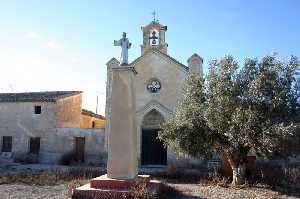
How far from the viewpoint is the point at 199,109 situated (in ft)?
46.6

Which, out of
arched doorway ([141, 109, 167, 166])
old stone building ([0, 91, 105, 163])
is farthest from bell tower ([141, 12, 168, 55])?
old stone building ([0, 91, 105, 163])

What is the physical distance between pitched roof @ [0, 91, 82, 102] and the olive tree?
14.7 meters

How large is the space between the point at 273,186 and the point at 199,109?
12.6 ft

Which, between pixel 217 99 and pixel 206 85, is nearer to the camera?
pixel 217 99

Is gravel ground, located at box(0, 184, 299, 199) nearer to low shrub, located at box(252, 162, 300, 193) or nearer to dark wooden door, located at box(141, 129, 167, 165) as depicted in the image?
low shrub, located at box(252, 162, 300, 193)

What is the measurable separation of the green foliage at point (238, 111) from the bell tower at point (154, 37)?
1058 cm

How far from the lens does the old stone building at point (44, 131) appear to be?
2589 centimetres

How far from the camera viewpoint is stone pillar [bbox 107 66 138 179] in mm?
10820

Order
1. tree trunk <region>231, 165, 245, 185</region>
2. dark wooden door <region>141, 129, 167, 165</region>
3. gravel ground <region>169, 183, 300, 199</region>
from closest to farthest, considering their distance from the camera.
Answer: gravel ground <region>169, 183, 300, 199</region> → tree trunk <region>231, 165, 245, 185</region> → dark wooden door <region>141, 129, 167, 165</region>

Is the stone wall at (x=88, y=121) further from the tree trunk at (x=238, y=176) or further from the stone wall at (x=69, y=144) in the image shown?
the tree trunk at (x=238, y=176)

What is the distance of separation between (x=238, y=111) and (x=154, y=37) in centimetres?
1416

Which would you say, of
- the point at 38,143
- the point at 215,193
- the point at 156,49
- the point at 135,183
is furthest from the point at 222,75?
the point at 38,143

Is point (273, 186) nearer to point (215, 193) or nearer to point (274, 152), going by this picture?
point (274, 152)

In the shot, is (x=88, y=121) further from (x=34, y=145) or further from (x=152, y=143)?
(x=152, y=143)
